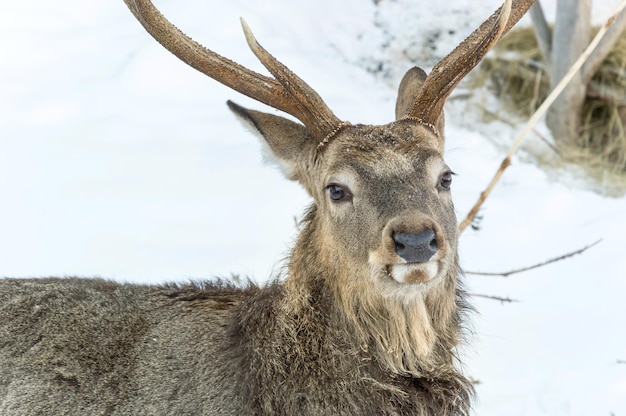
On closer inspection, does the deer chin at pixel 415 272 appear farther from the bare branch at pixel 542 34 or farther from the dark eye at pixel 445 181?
the bare branch at pixel 542 34

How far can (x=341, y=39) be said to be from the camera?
1091 cm

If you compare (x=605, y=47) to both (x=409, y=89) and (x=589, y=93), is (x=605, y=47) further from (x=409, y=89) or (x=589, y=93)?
(x=409, y=89)

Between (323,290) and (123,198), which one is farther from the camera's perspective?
(123,198)

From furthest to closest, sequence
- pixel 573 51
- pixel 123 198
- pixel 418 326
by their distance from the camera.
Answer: pixel 573 51, pixel 123 198, pixel 418 326

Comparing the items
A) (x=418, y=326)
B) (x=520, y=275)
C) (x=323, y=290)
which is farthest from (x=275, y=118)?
(x=520, y=275)

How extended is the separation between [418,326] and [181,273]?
11.9 feet

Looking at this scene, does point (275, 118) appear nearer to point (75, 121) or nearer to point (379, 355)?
point (379, 355)

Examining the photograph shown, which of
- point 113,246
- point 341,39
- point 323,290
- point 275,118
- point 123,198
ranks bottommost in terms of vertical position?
point 323,290

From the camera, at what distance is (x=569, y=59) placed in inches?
371

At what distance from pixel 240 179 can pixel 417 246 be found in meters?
5.10

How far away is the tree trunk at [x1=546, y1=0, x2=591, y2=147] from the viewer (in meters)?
9.41

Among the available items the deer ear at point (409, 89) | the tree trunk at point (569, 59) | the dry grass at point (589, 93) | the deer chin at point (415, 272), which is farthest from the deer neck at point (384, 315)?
the tree trunk at point (569, 59)

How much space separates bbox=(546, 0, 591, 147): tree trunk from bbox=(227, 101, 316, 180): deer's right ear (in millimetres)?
5444

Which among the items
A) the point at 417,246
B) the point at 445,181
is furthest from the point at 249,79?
the point at 417,246
